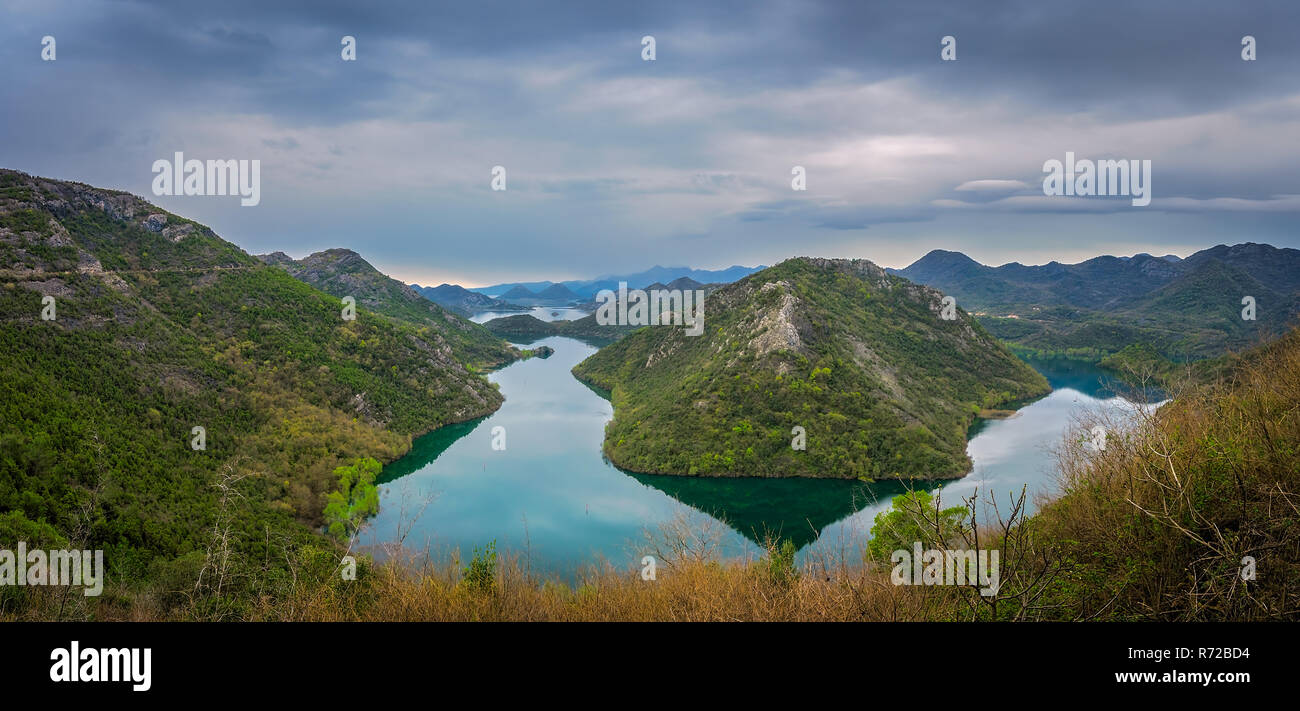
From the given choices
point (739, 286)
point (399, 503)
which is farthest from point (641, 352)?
point (399, 503)

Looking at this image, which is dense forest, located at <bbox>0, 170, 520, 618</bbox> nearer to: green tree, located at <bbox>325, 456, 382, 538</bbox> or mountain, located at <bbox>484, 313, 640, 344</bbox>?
green tree, located at <bbox>325, 456, 382, 538</bbox>

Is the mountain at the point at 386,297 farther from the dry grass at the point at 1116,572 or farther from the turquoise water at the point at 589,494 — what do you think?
the dry grass at the point at 1116,572

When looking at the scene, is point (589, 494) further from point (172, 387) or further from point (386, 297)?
point (386, 297)

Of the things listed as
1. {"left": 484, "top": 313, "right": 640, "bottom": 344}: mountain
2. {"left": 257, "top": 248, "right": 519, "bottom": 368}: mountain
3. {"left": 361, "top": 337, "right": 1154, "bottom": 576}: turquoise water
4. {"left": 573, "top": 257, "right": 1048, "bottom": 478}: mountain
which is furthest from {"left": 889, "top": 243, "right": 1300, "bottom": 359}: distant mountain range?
{"left": 257, "top": 248, "right": 519, "bottom": 368}: mountain

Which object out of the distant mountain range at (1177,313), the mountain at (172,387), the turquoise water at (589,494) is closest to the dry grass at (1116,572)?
the mountain at (172,387)
